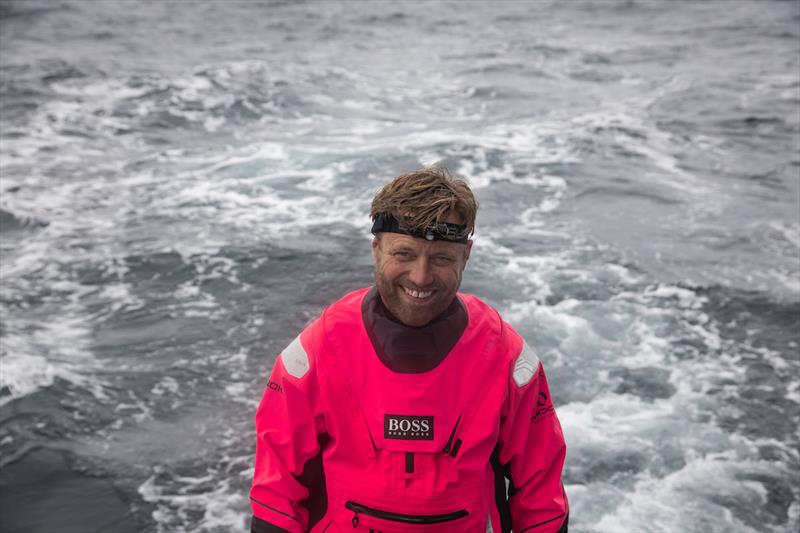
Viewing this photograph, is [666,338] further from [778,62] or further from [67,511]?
[778,62]

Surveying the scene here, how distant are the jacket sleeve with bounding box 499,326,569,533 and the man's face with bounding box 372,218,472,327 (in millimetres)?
268

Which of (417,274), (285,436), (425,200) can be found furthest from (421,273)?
(285,436)

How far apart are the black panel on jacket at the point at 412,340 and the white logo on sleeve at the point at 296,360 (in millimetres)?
179

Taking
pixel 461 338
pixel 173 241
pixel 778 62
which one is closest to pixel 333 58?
pixel 778 62

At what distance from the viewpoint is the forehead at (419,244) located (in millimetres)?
2000

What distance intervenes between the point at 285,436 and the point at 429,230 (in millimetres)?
634

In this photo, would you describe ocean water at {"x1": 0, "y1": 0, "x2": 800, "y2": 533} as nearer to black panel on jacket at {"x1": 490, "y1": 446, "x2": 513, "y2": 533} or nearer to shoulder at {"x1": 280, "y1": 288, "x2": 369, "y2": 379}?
black panel on jacket at {"x1": 490, "y1": 446, "x2": 513, "y2": 533}

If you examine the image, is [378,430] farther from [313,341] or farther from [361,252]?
[361,252]

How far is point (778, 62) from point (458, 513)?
1677 cm

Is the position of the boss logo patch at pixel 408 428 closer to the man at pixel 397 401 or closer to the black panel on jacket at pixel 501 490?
the man at pixel 397 401

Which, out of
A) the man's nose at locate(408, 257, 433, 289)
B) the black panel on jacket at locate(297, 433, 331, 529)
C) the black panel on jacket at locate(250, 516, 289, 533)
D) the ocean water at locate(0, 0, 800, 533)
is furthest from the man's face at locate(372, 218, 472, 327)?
the ocean water at locate(0, 0, 800, 533)

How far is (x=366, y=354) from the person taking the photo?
208cm

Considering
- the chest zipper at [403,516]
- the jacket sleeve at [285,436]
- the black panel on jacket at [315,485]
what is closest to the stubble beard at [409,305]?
the jacket sleeve at [285,436]

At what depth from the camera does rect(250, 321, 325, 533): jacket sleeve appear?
2.03 m
